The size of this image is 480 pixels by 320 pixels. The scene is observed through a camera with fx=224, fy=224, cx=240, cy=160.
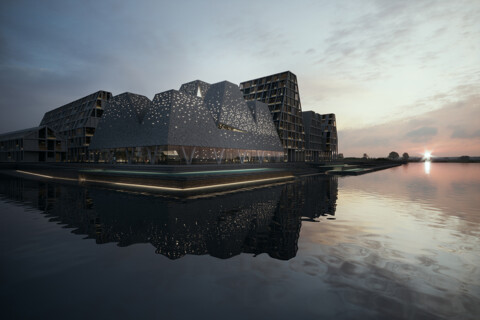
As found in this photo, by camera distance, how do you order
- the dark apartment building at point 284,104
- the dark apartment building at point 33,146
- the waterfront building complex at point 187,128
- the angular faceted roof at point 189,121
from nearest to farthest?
the angular faceted roof at point 189,121 < the waterfront building complex at point 187,128 < the dark apartment building at point 284,104 < the dark apartment building at point 33,146

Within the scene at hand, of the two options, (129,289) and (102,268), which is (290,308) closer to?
(129,289)

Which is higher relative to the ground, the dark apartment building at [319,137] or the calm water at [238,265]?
the dark apartment building at [319,137]

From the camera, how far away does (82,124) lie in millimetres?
65688

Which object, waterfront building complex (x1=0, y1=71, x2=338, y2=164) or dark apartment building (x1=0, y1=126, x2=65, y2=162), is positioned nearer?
waterfront building complex (x1=0, y1=71, x2=338, y2=164)

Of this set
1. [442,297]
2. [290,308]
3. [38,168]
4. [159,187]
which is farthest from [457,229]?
[38,168]

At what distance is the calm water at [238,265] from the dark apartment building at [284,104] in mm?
50819

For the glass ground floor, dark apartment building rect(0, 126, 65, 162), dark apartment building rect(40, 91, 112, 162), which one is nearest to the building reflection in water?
the glass ground floor

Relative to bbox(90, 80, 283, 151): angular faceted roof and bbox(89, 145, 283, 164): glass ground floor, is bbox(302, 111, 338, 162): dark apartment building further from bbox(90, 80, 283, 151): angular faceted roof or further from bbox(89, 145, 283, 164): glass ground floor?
bbox(90, 80, 283, 151): angular faceted roof

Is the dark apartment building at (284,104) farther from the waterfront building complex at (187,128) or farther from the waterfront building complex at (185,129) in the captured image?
the waterfront building complex at (187,128)

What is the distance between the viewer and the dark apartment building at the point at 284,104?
6041cm

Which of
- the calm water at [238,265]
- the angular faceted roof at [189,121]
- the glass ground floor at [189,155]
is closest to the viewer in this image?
the calm water at [238,265]

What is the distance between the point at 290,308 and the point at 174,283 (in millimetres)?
2492

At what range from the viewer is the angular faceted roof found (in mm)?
30109

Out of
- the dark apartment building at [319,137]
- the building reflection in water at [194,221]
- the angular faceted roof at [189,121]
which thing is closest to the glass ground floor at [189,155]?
the angular faceted roof at [189,121]
